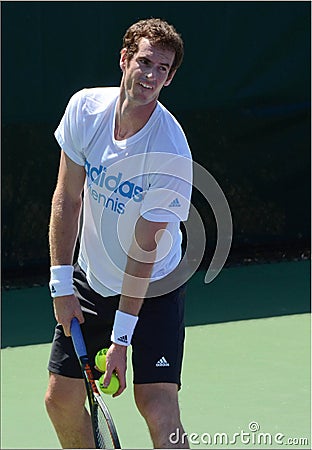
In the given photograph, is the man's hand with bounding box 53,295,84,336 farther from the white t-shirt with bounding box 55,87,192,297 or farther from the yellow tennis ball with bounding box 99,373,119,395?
the yellow tennis ball with bounding box 99,373,119,395

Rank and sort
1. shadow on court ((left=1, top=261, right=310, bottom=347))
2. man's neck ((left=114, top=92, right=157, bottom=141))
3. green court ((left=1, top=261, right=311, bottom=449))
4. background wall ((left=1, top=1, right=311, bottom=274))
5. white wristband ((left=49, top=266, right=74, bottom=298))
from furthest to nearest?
background wall ((left=1, top=1, right=311, bottom=274)), shadow on court ((left=1, top=261, right=310, bottom=347)), green court ((left=1, top=261, right=311, bottom=449)), white wristband ((left=49, top=266, right=74, bottom=298)), man's neck ((left=114, top=92, right=157, bottom=141))

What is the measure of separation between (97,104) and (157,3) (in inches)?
125

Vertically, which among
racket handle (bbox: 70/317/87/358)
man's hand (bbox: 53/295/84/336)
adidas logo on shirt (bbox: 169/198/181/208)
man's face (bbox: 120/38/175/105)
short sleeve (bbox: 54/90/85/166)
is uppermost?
man's face (bbox: 120/38/175/105)

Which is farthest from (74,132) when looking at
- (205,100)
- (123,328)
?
(205,100)

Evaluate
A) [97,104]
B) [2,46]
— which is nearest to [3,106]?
[2,46]

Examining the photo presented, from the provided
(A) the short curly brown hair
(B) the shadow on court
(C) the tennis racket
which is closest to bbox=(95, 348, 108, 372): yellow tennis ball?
(C) the tennis racket

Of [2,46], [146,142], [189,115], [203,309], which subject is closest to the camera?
[146,142]

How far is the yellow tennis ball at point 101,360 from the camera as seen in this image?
131 inches

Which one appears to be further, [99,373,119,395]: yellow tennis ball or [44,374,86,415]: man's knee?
[44,374,86,415]: man's knee

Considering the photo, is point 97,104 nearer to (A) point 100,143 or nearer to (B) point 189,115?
(A) point 100,143

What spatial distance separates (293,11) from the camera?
6.93 metres

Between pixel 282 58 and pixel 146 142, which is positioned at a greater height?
pixel 146 142

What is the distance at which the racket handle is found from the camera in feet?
11.1

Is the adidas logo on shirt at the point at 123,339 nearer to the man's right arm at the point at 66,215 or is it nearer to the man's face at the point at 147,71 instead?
the man's right arm at the point at 66,215
